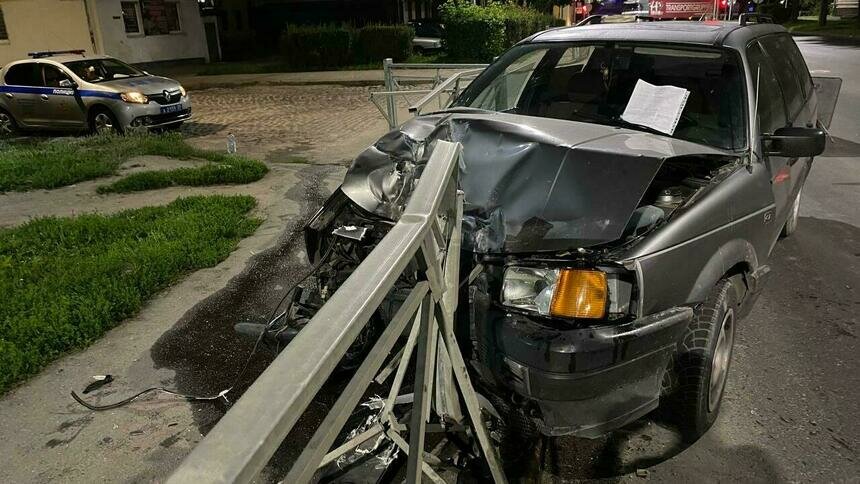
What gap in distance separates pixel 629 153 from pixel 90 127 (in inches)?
492

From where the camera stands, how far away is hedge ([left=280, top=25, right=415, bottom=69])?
72.7 ft

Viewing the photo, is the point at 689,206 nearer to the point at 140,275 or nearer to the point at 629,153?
the point at 629,153

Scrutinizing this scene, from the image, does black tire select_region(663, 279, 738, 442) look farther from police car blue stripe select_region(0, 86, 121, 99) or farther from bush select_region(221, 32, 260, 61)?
bush select_region(221, 32, 260, 61)

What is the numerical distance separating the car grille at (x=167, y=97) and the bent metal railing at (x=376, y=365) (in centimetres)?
1166

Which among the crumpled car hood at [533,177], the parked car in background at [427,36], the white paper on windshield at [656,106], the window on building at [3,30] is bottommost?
the crumpled car hood at [533,177]

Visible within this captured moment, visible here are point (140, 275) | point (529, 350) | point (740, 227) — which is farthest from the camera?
point (140, 275)

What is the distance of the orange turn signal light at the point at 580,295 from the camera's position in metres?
2.60

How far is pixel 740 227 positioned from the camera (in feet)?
10.5

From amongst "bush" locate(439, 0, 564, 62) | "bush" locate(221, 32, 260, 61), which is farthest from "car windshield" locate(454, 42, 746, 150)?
"bush" locate(221, 32, 260, 61)

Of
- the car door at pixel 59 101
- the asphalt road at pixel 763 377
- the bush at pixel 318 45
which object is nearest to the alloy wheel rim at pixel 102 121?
the car door at pixel 59 101

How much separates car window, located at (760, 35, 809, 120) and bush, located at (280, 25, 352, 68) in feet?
62.5

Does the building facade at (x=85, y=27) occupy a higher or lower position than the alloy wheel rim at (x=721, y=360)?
higher

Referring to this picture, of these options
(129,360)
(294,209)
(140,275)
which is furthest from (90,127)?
(129,360)

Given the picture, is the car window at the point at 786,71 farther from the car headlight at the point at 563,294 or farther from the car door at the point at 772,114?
the car headlight at the point at 563,294
